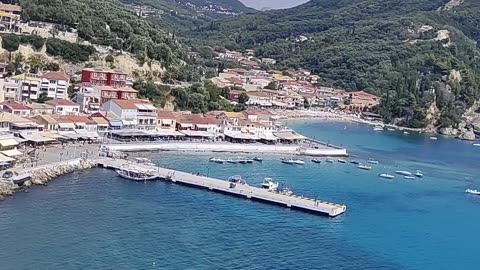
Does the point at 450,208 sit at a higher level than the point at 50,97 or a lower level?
lower

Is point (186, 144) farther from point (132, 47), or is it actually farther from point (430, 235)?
point (430, 235)

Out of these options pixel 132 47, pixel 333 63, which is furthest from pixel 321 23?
pixel 132 47

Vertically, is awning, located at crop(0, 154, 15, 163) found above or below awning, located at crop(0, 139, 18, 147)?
below

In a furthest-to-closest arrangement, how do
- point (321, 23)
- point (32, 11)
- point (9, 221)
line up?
point (321, 23), point (32, 11), point (9, 221)

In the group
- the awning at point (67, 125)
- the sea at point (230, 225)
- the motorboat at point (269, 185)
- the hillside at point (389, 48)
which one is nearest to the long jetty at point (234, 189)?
the sea at point (230, 225)

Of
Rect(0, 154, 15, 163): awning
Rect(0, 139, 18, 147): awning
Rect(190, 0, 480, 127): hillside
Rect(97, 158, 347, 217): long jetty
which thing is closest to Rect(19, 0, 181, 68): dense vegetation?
Rect(97, 158, 347, 217): long jetty

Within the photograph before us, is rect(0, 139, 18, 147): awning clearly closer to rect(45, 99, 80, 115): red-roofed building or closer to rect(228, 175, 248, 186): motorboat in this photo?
rect(45, 99, 80, 115): red-roofed building
